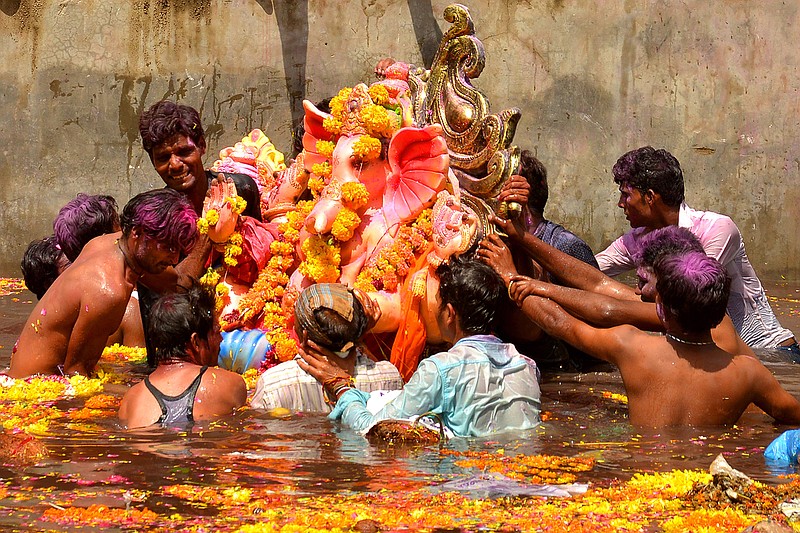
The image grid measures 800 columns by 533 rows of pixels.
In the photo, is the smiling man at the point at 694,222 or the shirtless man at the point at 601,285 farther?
the smiling man at the point at 694,222

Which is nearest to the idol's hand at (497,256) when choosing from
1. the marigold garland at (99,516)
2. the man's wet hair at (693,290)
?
the man's wet hair at (693,290)

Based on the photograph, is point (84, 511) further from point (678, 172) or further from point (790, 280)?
point (790, 280)

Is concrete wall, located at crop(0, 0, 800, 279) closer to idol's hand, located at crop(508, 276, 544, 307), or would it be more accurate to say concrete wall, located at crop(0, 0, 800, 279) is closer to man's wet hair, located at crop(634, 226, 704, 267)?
idol's hand, located at crop(508, 276, 544, 307)

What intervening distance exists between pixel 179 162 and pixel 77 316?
125 centimetres

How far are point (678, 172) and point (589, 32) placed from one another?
5.46 meters

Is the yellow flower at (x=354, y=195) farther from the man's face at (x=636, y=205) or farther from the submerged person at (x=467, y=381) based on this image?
the man's face at (x=636, y=205)

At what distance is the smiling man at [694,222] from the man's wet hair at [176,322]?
2534 mm

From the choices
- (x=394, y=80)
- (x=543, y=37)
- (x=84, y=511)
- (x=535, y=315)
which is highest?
(x=543, y=37)

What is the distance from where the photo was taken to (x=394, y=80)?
6.87 metres

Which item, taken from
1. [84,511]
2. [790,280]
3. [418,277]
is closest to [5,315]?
[418,277]

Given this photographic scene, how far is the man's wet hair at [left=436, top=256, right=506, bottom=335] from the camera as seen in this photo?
5375 millimetres

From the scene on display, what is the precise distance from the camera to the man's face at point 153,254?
5.86 m

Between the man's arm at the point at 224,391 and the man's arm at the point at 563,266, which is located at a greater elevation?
the man's arm at the point at 563,266

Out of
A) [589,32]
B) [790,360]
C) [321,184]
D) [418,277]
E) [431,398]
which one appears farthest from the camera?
[589,32]
